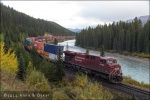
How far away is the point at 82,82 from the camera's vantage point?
25469 mm

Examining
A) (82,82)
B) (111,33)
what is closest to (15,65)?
(82,82)

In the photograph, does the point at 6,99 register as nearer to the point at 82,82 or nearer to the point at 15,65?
the point at 82,82

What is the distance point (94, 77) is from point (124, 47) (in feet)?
241

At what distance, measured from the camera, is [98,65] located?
3444 cm

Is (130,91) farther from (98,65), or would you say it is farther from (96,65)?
(96,65)

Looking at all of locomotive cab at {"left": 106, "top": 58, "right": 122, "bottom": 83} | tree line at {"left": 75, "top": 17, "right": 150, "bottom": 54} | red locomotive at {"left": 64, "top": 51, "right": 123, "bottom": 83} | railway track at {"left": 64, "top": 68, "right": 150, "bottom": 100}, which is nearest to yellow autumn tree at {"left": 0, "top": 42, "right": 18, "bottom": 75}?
red locomotive at {"left": 64, "top": 51, "right": 123, "bottom": 83}

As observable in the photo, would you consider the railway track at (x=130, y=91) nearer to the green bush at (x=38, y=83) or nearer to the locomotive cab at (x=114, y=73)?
the locomotive cab at (x=114, y=73)

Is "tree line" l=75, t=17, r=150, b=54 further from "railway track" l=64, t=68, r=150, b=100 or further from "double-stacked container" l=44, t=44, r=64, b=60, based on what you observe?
"railway track" l=64, t=68, r=150, b=100

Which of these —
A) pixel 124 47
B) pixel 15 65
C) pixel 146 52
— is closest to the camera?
pixel 15 65

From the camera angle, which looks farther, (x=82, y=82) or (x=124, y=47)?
(x=124, y=47)

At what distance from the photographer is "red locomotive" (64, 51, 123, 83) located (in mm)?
32031

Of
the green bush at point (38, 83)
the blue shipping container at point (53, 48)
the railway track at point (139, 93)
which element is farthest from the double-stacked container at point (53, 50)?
the green bush at point (38, 83)

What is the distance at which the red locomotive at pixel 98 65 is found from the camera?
32031 millimetres

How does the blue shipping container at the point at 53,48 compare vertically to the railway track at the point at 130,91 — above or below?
above
